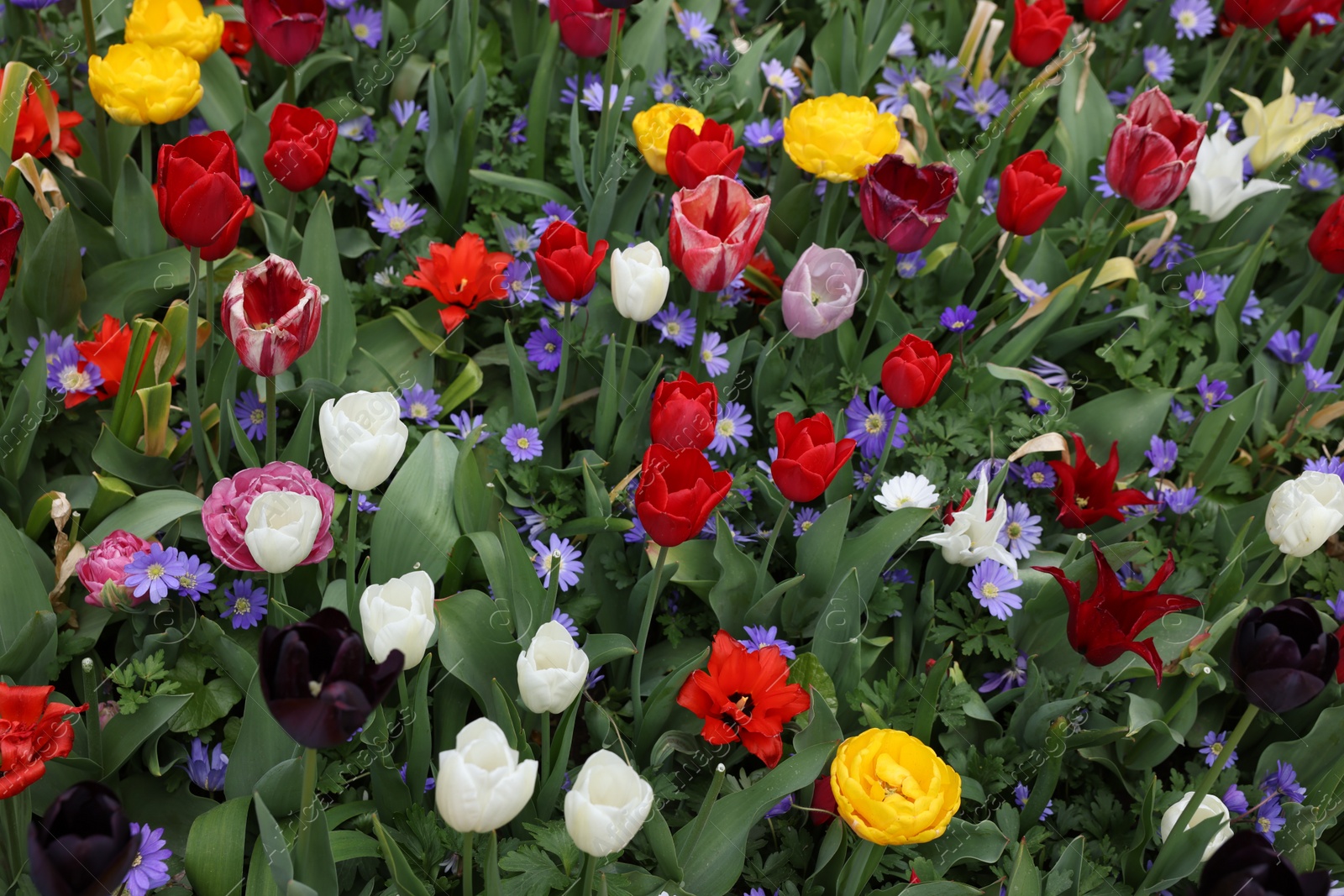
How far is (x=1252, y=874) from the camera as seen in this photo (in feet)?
3.88

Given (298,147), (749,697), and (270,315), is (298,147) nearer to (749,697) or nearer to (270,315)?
(270,315)

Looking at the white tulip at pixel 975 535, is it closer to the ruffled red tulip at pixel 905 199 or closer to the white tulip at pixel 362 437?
the ruffled red tulip at pixel 905 199

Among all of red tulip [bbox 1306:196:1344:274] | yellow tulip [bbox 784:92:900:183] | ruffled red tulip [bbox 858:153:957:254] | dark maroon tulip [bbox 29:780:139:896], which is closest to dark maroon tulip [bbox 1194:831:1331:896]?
ruffled red tulip [bbox 858:153:957:254]

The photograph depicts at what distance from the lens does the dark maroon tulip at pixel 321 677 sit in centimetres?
109

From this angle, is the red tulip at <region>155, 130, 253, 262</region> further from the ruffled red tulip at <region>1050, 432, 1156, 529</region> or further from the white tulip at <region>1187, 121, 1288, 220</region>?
the white tulip at <region>1187, 121, 1288, 220</region>

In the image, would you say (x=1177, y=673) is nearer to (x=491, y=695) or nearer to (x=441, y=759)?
(x=491, y=695)

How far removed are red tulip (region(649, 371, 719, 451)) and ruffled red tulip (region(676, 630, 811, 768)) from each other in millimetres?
300

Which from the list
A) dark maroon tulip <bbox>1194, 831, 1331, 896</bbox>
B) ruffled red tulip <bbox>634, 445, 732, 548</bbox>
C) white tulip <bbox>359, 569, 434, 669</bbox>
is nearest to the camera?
dark maroon tulip <bbox>1194, 831, 1331, 896</bbox>

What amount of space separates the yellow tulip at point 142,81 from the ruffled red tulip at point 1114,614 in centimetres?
171

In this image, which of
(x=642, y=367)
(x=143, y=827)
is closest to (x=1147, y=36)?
(x=642, y=367)

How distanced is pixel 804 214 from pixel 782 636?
3.31ft

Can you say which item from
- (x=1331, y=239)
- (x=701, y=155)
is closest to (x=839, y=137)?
(x=701, y=155)

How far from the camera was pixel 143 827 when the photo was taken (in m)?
1.59

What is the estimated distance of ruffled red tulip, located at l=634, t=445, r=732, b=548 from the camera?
4.64 feet
